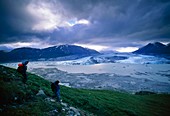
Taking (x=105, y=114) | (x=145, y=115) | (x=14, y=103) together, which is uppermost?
(x=14, y=103)

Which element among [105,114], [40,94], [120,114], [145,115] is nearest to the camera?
[40,94]

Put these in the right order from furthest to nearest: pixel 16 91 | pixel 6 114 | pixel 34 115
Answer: pixel 16 91, pixel 34 115, pixel 6 114

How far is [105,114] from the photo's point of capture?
15.8 m

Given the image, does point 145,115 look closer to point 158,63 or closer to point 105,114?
→ point 105,114

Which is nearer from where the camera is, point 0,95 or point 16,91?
point 0,95

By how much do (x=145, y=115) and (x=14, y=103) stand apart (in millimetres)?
18284

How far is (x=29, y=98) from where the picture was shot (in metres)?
10.8

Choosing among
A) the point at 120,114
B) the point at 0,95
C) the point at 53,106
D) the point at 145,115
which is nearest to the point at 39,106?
the point at 53,106

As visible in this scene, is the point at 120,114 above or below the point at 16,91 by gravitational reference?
below

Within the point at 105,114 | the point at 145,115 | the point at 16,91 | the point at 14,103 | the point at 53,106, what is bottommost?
the point at 145,115

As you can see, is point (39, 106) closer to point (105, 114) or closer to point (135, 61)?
point (105, 114)

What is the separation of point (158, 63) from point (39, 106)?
671ft

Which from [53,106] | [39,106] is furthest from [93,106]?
[39,106]

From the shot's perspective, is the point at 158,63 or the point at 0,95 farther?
the point at 158,63
